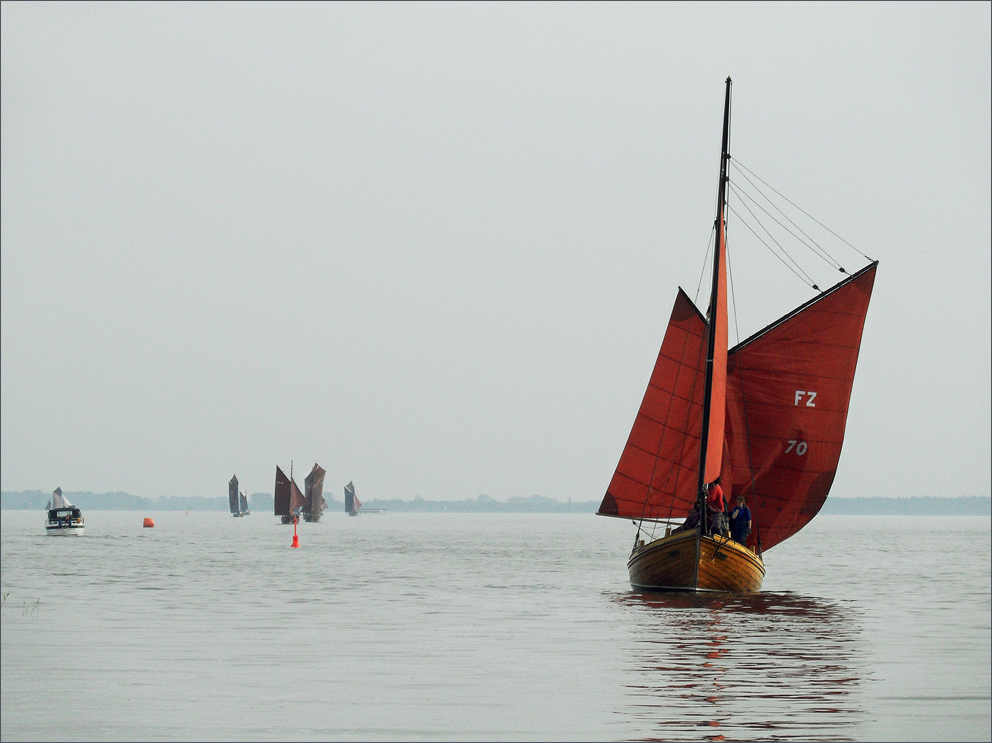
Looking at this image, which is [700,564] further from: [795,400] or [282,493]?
[282,493]

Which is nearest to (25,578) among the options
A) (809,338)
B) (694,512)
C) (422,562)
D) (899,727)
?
(422,562)

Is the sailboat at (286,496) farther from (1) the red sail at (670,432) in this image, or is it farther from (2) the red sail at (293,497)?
(1) the red sail at (670,432)

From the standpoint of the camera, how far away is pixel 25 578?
46094 millimetres

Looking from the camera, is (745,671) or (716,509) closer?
(745,671)

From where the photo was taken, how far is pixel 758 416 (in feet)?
125

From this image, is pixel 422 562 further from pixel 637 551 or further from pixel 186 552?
pixel 637 551

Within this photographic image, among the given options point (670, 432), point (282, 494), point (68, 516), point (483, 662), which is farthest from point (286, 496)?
point (483, 662)

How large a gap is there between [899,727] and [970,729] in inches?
29.8

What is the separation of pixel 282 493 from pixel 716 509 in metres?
128

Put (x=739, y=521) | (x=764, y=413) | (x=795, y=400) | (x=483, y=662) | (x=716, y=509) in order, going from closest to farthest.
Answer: (x=483, y=662)
(x=716, y=509)
(x=739, y=521)
(x=795, y=400)
(x=764, y=413)

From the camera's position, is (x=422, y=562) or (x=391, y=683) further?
(x=422, y=562)

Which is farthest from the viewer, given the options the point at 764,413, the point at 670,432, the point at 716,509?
the point at 670,432

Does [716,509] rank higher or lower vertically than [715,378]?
lower

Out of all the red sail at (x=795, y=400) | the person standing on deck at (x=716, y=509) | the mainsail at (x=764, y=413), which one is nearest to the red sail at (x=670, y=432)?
the mainsail at (x=764, y=413)
